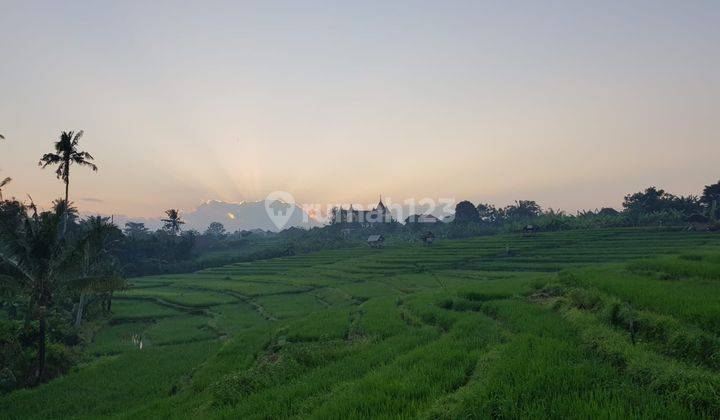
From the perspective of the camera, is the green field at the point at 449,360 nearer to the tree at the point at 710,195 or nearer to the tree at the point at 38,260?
the tree at the point at 38,260

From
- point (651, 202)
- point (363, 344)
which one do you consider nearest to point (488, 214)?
point (651, 202)

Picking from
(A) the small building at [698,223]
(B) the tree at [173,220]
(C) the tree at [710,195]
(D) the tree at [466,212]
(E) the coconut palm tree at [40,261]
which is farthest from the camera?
(D) the tree at [466,212]

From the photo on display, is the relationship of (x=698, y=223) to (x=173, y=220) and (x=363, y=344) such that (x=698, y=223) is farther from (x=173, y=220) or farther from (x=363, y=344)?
(x=173, y=220)

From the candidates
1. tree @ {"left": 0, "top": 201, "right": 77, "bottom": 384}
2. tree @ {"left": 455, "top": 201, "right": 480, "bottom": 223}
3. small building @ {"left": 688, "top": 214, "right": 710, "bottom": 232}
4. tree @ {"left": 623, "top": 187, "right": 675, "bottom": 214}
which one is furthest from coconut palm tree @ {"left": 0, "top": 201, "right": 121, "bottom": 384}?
tree @ {"left": 455, "top": 201, "right": 480, "bottom": 223}

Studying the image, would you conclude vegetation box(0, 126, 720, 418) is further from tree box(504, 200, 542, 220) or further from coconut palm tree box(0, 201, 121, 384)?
tree box(504, 200, 542, 220)

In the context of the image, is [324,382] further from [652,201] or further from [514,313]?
[652,201]

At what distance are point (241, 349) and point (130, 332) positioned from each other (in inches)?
545

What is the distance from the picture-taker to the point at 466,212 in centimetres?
10094

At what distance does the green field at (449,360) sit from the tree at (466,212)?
267 feet

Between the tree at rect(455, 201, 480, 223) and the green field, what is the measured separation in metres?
81.5

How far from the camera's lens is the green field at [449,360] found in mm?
5402

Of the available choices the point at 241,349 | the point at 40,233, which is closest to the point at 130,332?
the point at 40,233

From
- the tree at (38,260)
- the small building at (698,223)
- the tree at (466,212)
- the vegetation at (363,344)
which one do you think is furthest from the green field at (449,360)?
the tree at (466,212)

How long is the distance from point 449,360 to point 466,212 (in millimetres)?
96676
